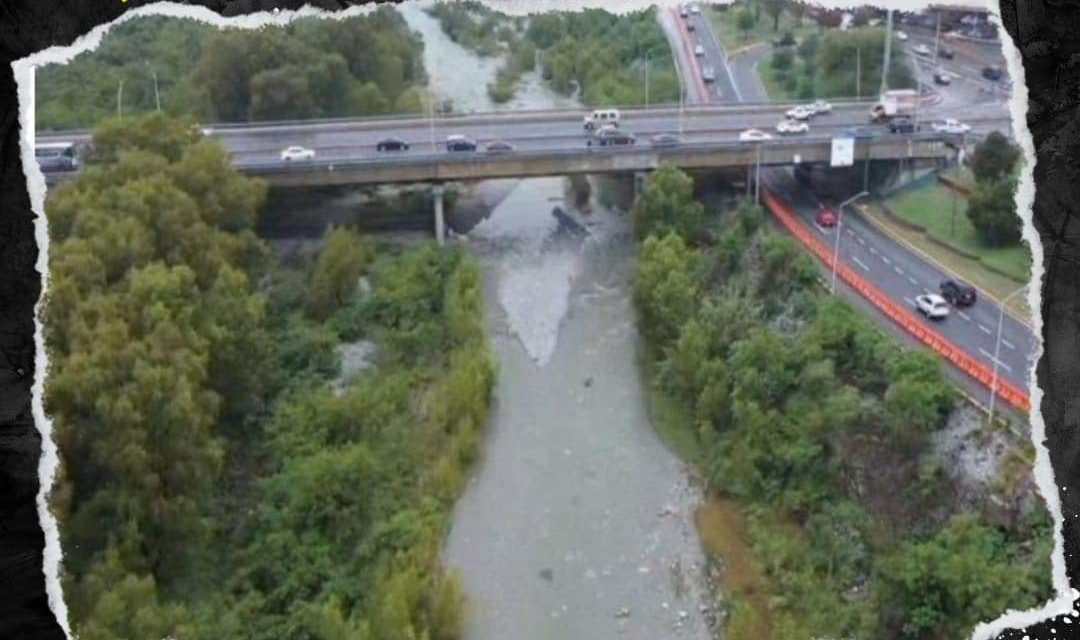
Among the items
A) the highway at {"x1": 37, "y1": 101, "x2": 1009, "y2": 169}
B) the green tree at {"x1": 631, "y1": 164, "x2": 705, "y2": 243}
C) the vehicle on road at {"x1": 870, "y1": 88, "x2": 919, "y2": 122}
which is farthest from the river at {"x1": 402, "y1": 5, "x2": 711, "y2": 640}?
the vehicle on road at {"x1": 870, "y1": 88, "x2": 919, "y2": 122}

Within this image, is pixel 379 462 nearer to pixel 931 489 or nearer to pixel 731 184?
pixel 931 489

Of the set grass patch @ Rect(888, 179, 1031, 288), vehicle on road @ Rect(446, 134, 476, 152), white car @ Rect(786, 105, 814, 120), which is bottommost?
grass patch @ Rect(888, 179, 1031, 288)

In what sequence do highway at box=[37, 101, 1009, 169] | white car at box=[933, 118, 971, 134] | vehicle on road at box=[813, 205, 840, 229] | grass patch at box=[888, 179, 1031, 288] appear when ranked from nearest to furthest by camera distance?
grass patch at box=[888, 179, 1031, 288] < vehicle on road at box=[813, 205, 840, 229] < white car at box=[933, 118, 971, 134] < highway at box=[37, 101, 1009, 169]

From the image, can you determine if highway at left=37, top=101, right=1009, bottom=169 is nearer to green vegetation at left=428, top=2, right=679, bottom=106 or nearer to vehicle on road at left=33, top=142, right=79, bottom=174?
green vegetation at left=428, top=2, right=679, bottom=106

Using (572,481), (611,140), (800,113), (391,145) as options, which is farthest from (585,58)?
(572,481)

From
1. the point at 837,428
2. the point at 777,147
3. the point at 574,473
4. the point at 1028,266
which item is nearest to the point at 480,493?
the point at 574,473

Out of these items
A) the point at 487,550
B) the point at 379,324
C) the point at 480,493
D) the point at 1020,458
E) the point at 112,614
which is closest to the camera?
the point at 112,614

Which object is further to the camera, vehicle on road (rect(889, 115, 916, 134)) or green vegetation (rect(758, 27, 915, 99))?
green vegetation (rect(758, 27, 915, 99))

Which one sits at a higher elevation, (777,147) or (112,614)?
(777,147)
